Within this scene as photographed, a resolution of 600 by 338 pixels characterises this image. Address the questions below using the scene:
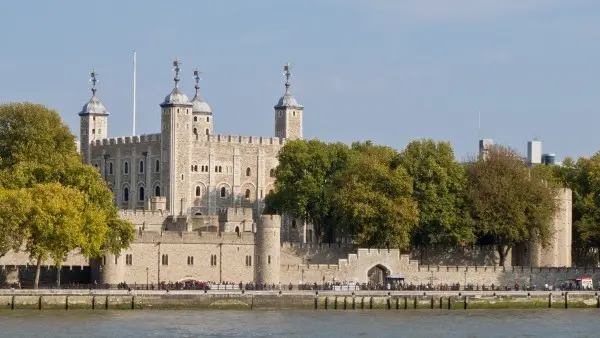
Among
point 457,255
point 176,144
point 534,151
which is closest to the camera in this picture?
point 457,255

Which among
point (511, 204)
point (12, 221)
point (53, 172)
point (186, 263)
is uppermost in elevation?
point (53, 172)

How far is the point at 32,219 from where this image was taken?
3329 inches

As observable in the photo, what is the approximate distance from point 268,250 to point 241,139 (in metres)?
33.2

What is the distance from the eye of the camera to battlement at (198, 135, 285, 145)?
124 m

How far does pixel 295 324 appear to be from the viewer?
253ft

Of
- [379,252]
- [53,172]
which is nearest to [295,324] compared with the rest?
[379,252]

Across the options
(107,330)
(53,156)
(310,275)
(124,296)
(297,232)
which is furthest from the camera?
(297,232)

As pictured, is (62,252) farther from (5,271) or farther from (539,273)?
(539,273)

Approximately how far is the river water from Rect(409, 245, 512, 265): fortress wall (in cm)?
1777

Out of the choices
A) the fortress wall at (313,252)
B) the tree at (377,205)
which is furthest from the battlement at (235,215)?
the tree at (377,205)

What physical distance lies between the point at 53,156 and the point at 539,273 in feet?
81.7

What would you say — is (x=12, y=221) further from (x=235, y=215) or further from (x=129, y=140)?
(x=129, y=140)

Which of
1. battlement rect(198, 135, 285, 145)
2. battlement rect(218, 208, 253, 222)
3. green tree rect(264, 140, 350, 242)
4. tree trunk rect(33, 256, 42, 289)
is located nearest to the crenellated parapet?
battlement rect(198, 135, 285, 145)

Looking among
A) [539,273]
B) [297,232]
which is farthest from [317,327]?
[297,232]
